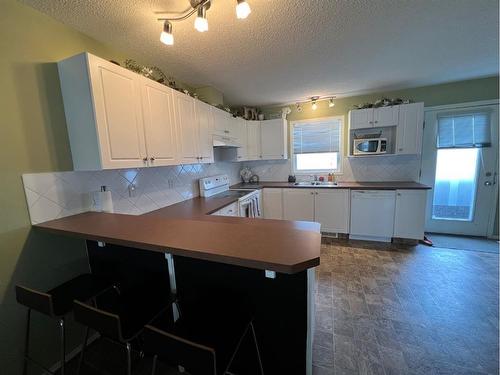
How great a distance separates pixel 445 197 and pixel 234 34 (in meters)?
4.16

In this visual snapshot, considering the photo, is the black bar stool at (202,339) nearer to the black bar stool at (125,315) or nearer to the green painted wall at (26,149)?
the black bar stool at (125,315)

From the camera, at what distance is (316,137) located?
4.11 m

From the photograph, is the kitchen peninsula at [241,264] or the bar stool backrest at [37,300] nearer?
the kitchen peninsula at [241,264]

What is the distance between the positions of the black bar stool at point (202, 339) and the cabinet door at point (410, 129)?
11.7ft

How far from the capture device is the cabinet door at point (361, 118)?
3.45 m

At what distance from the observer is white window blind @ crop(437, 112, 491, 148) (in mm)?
3238

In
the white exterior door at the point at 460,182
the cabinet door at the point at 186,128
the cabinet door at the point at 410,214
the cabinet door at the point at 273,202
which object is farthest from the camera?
the cabinet door at the point at 273,202

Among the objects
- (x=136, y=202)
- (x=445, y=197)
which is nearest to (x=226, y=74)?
(x=136, y=202)

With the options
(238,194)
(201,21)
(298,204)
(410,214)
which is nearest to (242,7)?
(201,21)

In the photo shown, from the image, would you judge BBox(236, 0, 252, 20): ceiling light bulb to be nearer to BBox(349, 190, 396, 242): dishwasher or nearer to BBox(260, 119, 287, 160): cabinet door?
BBox(260, 119, 287, 160): cabinet door

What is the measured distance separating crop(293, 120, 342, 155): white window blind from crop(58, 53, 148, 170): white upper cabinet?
10.4 ft

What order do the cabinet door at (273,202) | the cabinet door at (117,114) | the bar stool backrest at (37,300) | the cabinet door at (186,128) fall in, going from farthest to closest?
the cabinet door at (273,202) < the cabinet door at (186,128) < the cabinet door at (117,114) < the bar stool backrest at (37,300)

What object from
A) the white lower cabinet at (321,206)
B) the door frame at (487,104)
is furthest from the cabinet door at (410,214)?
the door frame at (487,104)

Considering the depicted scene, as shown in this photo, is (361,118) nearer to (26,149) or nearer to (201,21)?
(201,21)
